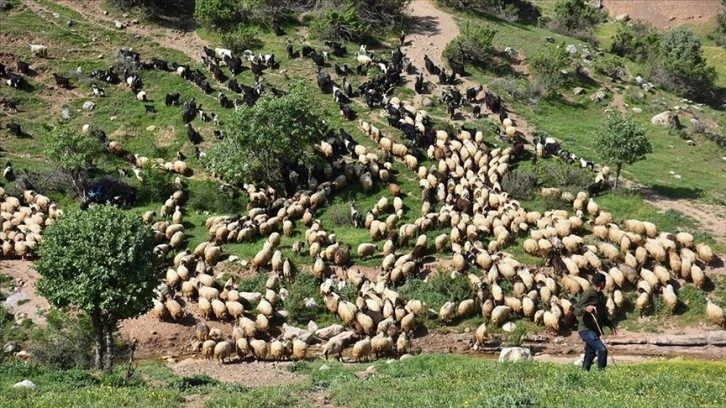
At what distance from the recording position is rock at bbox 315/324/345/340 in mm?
21312

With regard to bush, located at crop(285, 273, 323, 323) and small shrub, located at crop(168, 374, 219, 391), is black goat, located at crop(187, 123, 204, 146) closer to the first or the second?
bush, located at crop(285, 273, 323, 323)

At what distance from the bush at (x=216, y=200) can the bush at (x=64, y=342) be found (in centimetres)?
833

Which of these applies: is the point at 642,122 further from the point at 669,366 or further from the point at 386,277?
the point at 669,366

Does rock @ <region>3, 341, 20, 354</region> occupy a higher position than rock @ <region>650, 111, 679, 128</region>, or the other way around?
rock @ <region>650, 111, 679, 128</region>

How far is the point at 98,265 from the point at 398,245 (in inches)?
461

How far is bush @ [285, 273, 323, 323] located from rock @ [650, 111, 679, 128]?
2458cm

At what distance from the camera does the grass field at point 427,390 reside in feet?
35.9

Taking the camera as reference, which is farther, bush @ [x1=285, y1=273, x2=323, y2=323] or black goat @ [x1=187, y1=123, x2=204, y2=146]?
black goat @ [x1=187, y1=123, x2=204, y2=146]

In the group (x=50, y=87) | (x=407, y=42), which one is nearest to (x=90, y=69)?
(x=50, y=87)

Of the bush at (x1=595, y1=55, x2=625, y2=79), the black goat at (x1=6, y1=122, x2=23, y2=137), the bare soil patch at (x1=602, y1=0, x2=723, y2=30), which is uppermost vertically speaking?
the bare soil patch at (x1=602, y1=0, x2=723, y2=30)

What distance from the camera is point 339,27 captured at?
43781 millimetres

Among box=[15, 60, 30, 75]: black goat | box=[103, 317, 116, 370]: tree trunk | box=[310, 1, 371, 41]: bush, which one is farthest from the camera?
box=[310, 1, 371, 41]: bush

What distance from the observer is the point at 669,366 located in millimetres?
15883

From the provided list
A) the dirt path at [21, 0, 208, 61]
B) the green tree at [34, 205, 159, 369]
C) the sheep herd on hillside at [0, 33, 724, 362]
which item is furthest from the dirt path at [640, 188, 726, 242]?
the dirt path at [21, 0, 208, 61]
